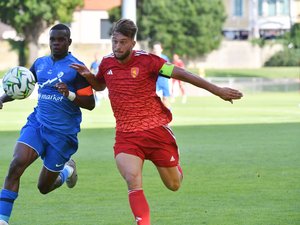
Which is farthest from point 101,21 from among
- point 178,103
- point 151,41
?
point 178,103

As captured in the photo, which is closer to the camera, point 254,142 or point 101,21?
point 254,142

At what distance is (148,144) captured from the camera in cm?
1033

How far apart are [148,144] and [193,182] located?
4.74 metres

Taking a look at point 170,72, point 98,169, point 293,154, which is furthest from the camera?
point 293,154

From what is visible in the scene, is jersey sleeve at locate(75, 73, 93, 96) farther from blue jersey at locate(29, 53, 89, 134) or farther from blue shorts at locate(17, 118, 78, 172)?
blue shorts at locate(17, 118, 78, 172)

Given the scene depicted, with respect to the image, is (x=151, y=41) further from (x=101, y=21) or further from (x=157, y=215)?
(x=157, y=215)

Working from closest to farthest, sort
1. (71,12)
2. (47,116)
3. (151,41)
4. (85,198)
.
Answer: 1. (47,116)
2. (85,198)
3. (71,12)
4. (151,41)

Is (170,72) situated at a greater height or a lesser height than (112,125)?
greater

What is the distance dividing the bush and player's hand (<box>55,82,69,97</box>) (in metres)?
72.1

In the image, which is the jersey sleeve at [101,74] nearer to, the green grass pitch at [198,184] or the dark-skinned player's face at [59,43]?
the dark-skinned player's face at [59,43]

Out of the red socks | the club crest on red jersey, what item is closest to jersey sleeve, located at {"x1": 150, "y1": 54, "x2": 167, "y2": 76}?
the club crest on red jersey

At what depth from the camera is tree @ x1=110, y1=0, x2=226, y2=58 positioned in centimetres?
7869

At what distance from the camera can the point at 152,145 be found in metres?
10.4

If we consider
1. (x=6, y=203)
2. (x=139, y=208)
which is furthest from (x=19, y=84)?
(x=139, y=208)
